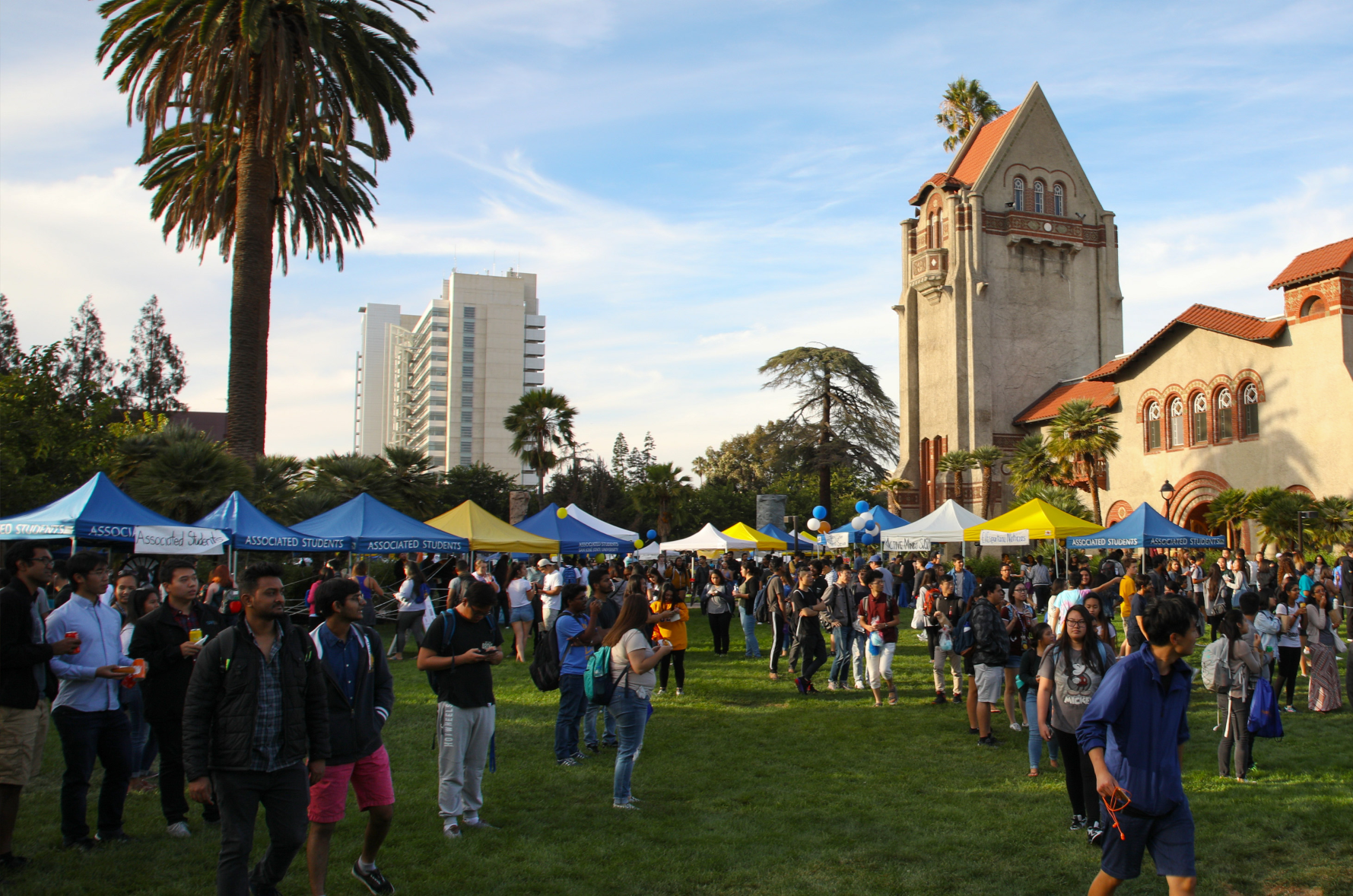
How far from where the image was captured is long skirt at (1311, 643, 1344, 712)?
475 inches

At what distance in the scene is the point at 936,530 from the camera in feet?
85.8

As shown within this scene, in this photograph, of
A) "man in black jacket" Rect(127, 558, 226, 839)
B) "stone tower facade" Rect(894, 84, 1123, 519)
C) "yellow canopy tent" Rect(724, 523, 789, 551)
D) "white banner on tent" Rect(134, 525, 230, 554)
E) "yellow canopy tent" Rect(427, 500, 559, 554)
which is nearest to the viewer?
"man in black jacket" Rect(127, 558, 226, 839)

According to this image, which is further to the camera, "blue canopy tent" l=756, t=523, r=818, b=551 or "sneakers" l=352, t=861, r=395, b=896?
"blue canopy tent" l=756, t=523, r=818, b=551

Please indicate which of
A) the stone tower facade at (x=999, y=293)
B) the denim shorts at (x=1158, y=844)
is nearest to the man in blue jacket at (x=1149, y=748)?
the denim shorts at (x=1158, y=844)

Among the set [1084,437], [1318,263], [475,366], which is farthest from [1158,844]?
[475,366]

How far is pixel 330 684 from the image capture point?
5371mm

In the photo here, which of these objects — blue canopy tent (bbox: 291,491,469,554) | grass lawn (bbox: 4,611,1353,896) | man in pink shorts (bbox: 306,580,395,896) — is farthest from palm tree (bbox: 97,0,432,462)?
→ man in pink shorts (bbox: 306,580,395,896)

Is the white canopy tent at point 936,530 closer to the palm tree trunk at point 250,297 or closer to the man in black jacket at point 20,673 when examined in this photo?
the palm tree trunk at point 250,297

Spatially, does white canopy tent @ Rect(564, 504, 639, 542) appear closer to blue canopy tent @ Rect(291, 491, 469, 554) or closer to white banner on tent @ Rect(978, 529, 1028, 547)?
blue canopy tent @ Rect(291, 491, 469, 554)

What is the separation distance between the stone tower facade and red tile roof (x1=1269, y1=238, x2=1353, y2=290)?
17247mm

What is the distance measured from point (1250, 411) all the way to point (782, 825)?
31109 millimetres

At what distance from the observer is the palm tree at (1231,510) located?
28.4 m

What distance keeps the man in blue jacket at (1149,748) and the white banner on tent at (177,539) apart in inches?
558

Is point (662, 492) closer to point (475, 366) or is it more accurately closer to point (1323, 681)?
point (1323, 681)
